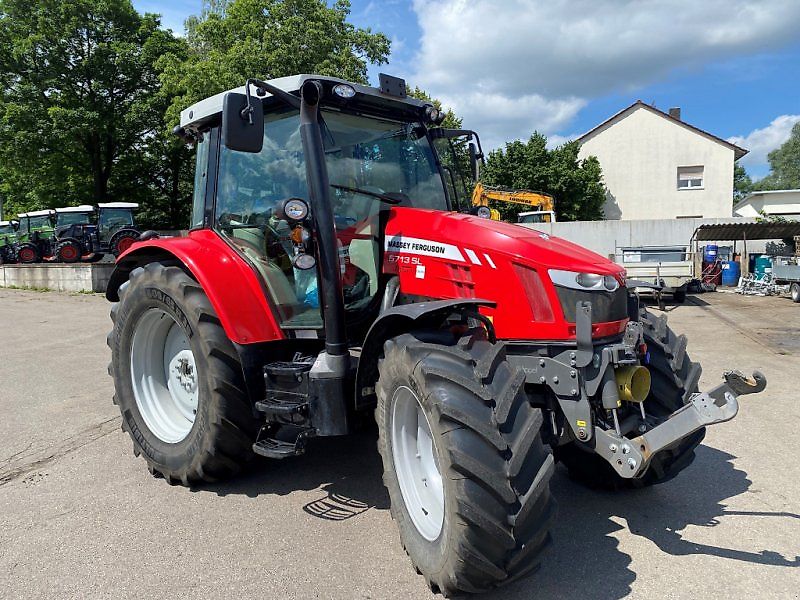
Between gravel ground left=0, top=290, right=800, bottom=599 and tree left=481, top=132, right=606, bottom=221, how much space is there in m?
24.3

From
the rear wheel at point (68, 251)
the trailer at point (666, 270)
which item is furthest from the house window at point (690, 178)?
the rear wheel at point (68, 251)

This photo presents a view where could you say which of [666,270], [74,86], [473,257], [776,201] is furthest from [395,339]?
[776,201]

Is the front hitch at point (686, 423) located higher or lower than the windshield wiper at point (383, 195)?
lower

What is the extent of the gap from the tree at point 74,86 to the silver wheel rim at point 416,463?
2415cm

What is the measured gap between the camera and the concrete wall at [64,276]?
56.6ft

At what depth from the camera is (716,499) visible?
3.47 m

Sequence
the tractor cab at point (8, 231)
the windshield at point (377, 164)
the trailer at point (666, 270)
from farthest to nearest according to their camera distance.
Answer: the tractor cab at point (8, 231) < the trailer at point (666, 270) < the windshield at point (377, 164)

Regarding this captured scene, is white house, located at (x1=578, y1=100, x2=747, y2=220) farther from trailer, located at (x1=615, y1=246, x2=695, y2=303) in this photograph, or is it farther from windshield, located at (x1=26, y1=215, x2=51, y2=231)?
windshield, located at (x1=26, y1=215, x2=51, y2=231)

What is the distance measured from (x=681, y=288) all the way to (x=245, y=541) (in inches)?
528

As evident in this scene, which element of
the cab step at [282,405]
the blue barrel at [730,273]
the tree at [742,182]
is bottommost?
the blue barrel at [730,273]

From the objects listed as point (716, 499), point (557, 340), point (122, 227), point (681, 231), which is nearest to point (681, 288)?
point (681, 231)

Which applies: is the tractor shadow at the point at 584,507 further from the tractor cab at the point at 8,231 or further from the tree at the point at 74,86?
the tractor cab at the point at 8,231

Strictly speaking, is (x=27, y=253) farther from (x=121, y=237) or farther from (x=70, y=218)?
(x=121, y=237)

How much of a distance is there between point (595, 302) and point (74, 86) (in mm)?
26808
